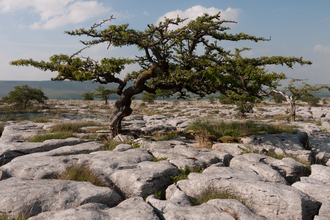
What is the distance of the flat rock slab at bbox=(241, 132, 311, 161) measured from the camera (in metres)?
8.30

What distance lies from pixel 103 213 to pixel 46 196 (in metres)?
1.33

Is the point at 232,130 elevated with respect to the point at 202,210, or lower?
elevated

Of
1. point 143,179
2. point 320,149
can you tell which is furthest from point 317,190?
point 320,149

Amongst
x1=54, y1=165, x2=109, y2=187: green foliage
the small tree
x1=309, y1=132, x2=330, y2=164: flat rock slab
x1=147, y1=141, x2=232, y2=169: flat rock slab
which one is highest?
the small tree

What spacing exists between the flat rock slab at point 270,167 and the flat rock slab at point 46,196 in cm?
437

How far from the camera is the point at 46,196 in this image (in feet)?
12.0

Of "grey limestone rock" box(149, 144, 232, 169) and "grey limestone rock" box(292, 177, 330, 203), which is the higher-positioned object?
"grey limestone rock" box(149, 144, 232, 169)

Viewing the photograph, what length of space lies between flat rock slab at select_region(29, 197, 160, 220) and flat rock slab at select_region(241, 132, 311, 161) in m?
6.66

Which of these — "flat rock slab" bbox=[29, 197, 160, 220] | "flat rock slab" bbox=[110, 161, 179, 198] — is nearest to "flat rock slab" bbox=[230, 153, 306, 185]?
"flat rock slab" bbox=[110, 161, 179, 198]

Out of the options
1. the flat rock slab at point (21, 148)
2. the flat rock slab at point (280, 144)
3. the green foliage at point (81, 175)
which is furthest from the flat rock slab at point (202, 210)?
the flat rock slab at point (21, 148)

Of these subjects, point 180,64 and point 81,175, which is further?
point 180,64

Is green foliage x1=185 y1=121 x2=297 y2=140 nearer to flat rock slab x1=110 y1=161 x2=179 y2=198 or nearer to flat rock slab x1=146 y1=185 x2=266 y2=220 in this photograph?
flat rock slab x1=110 y1=161 x2=179 y2=198

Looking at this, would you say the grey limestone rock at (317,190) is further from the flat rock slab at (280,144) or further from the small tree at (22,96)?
the small tree at (22,96)

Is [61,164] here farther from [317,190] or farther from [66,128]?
[317,190]
